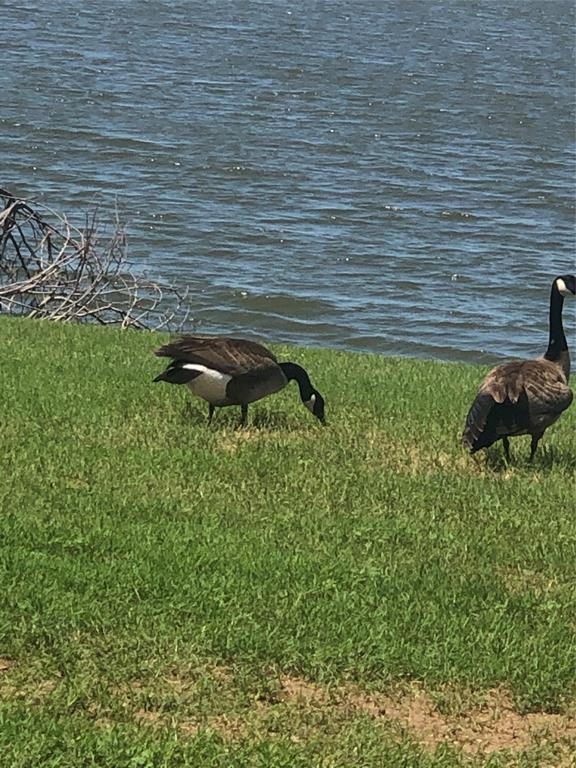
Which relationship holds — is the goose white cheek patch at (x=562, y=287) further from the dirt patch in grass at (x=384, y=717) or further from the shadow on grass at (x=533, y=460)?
the dirt patch in grass at (x=384, y=717)

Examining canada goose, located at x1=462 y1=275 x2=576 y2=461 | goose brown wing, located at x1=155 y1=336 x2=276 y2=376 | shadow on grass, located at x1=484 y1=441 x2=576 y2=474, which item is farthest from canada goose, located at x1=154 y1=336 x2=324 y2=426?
shadow on grass, located at x1=484 y1=441 x2=576 y2=474

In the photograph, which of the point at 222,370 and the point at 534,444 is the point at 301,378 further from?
the point at 534,444

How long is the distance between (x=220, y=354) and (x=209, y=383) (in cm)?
23

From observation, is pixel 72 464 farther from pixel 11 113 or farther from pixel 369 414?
pixel 11 113

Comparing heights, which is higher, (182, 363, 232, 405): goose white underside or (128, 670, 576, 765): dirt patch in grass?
(182, 363, 232, 405): goose white underside

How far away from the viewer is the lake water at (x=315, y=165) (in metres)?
24.5

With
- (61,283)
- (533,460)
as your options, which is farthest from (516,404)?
(61,283)

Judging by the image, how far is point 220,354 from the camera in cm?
1027

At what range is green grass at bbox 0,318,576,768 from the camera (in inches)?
234

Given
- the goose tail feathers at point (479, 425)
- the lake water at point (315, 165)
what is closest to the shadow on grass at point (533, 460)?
the goose tail feathers at point (479, 425)

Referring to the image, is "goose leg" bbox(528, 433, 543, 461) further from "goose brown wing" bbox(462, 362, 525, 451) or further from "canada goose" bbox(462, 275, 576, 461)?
"goose brown wing" bbox(462, 362, 525, 451)

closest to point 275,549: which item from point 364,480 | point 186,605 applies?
point 186,605

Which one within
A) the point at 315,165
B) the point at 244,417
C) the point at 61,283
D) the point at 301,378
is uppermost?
the point at 301,378

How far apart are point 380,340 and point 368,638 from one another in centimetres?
1612
